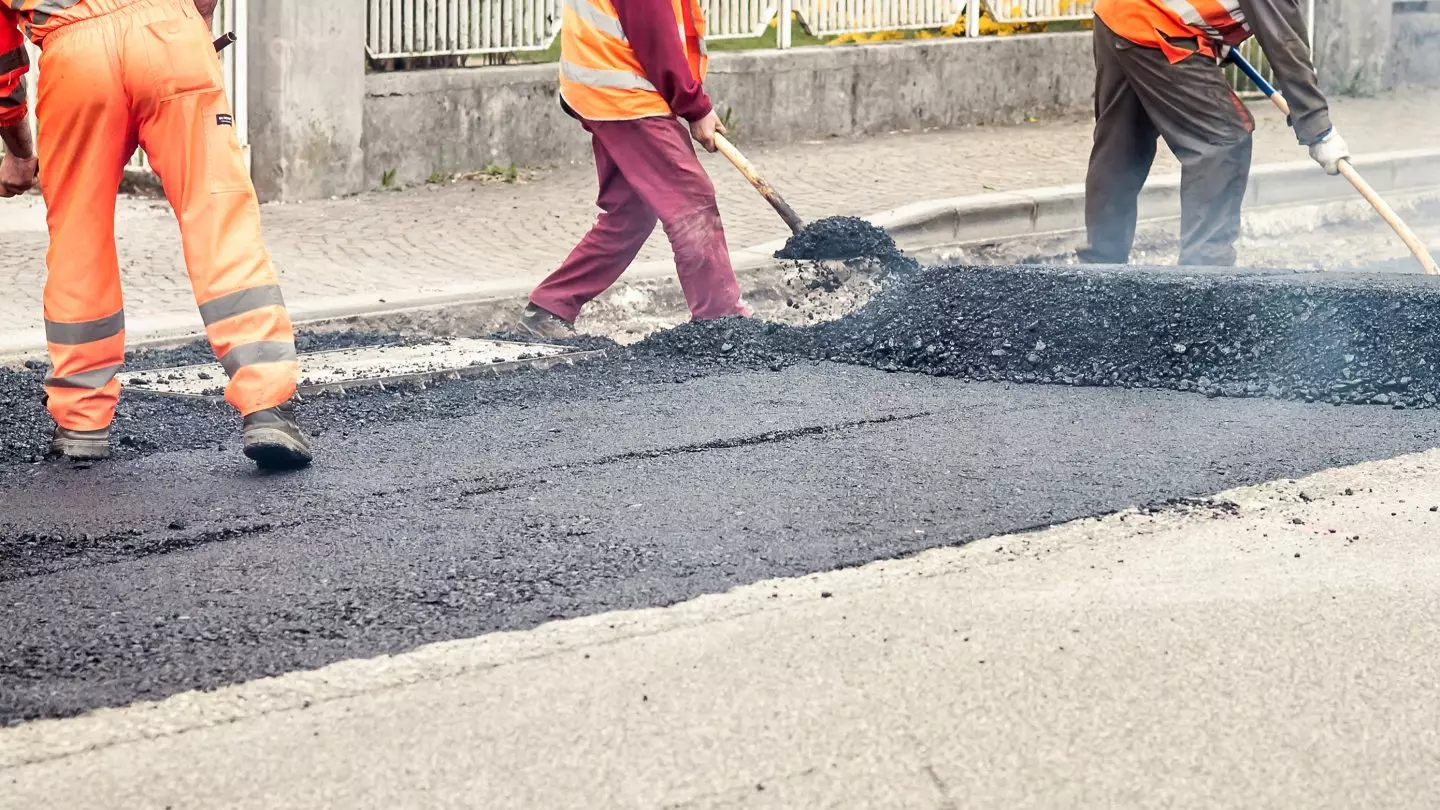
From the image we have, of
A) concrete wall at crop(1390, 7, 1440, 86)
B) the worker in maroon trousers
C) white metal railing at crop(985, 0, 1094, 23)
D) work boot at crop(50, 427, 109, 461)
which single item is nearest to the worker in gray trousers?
the worker in maroon trousers

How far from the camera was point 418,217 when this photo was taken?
9812 mm

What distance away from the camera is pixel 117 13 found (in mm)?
4941

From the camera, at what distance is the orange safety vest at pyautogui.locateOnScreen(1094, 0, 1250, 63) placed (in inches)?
306

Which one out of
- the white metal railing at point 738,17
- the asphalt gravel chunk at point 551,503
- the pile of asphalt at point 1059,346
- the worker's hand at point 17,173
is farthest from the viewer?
the white metal railing at point 738,17

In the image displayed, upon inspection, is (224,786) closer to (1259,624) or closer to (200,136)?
(1259,624)

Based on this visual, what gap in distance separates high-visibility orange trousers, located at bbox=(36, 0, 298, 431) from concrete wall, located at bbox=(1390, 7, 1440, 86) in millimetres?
14109

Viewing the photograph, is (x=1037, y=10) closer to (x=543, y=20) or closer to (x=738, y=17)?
(x=738, y=17)

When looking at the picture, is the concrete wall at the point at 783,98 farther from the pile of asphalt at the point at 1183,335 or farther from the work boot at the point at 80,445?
the work boot at the point at 80,445

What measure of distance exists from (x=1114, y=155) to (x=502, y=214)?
334 centimetres

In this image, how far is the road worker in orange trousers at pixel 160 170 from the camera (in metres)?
4.93

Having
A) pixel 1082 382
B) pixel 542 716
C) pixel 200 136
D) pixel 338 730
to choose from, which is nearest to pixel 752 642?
pixel 542 716

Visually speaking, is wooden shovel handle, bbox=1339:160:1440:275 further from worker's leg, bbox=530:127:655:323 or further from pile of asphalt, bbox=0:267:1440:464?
worker's leg, bbox=530:127:655:323

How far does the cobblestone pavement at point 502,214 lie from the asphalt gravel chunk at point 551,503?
2149 millimetres

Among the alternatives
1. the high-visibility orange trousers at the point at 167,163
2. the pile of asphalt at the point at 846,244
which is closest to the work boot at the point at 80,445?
the high-visibility orange trousers at the point at 167,163
